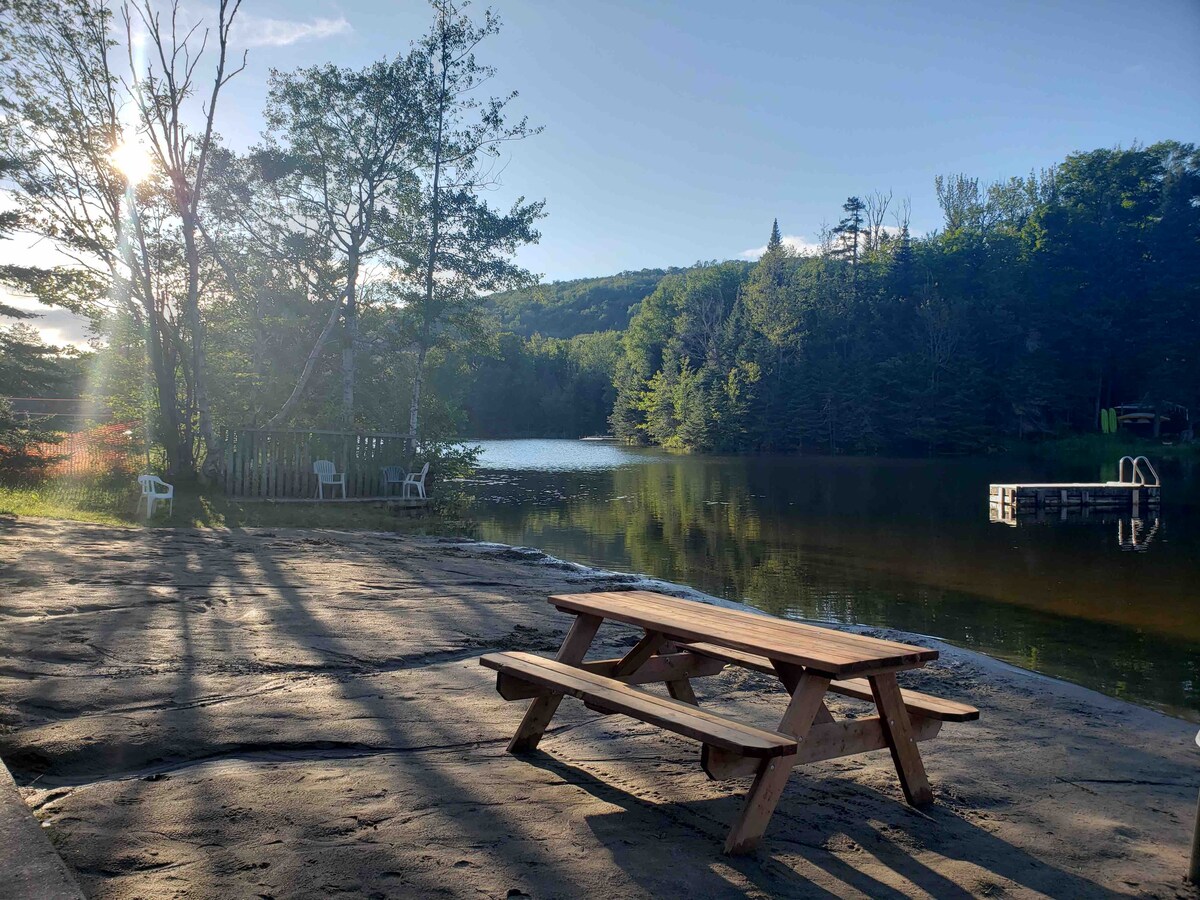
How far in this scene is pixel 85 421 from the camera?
1045 inches

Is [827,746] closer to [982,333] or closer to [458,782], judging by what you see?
[458,782]

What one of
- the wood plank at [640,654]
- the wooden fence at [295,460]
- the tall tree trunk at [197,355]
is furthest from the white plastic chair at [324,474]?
the wood plank at [640,654]

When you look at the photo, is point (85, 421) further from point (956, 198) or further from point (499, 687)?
point (956, 198)

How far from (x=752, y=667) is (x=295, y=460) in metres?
15.5

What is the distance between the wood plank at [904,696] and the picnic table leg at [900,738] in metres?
0.06

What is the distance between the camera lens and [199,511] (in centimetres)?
1547

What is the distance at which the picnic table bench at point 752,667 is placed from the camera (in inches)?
122

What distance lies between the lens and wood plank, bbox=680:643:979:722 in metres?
3.56

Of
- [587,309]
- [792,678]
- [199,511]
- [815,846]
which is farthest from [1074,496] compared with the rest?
[587,309]

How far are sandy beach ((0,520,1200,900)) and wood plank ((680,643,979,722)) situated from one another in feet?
1.37

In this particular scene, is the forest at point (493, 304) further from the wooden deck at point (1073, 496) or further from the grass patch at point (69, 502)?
the wooden deck at point (1073, 496)

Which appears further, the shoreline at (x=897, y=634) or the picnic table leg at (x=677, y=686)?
the shoreline at (x=897, y=634)

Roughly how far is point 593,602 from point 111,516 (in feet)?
41.2

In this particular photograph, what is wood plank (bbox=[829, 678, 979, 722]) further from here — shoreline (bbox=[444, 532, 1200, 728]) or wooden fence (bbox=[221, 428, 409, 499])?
wooden fence (bbox=[221, 428, 409, 499])
